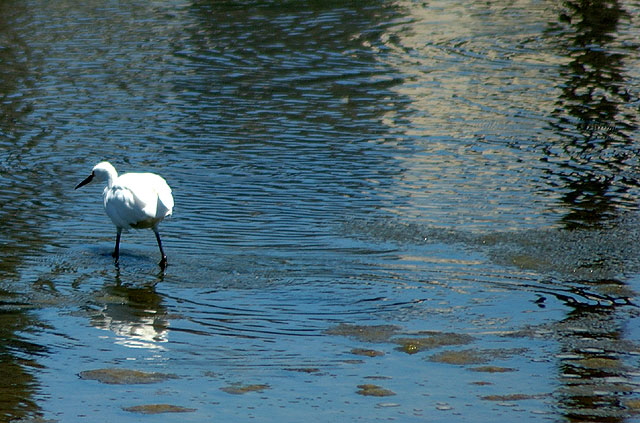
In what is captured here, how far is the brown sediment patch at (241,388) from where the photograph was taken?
669 centimetres

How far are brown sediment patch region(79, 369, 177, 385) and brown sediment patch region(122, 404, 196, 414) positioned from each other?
1.27ft

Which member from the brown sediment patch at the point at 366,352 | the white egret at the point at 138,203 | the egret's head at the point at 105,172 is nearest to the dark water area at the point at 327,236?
the brown sediment patch at the point at 366,352

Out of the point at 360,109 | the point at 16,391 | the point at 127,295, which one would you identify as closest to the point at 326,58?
the point at 360,109

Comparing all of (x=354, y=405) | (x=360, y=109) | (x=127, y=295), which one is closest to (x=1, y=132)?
(x=360, y=109)

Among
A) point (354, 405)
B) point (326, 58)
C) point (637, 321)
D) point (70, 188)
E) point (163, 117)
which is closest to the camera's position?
point (354, 405)

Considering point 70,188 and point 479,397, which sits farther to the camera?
point 70,188

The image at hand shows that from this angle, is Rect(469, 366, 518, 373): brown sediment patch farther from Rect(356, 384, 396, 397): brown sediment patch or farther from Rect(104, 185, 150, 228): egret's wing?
Rect(104, 185, 150, 228): egret's wing

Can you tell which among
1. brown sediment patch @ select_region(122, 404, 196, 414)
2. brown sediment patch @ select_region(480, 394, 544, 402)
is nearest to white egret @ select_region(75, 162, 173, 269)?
brown sediment patch @ select_region(122, 404, 196, 414)

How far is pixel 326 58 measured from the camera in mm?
20234

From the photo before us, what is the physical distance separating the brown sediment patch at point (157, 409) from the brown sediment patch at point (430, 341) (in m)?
1.63

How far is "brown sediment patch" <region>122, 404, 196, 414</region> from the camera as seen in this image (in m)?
6.40

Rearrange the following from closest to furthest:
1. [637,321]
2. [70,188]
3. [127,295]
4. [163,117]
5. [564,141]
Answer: [637,321], [127,295], [70,188], [564,141], [163,117]

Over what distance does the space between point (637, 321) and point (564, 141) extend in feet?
21.4

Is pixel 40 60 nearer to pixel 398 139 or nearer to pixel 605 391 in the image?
pixel 398 139
